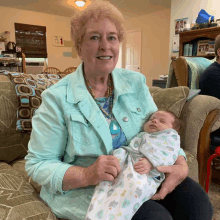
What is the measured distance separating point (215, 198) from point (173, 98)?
36.0 inches

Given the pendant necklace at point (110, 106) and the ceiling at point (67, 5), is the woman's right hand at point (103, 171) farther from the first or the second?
the ceiling at point (67, 5)

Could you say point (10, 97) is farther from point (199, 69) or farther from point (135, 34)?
point (135, 34)

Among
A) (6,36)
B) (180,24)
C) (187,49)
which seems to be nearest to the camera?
(187,49)

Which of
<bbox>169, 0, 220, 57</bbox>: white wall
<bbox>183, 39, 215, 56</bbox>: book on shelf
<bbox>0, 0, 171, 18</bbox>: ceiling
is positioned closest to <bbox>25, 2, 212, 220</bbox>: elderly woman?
<bbox>183, 39, 215, 56</bbox>: book on shelf

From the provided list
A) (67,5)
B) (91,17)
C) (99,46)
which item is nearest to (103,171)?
(99,46)

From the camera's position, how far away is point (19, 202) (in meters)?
0.83

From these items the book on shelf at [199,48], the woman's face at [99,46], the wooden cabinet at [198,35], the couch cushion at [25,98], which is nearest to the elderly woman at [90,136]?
the woman's face at [99,46]

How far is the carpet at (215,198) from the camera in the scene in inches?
57.8

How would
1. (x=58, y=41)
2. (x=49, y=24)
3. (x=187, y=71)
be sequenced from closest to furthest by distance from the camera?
(x=187, y=71)
(x=49, y=24)
(x=58, y=41)

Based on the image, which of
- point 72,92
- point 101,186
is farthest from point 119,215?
point 72,92

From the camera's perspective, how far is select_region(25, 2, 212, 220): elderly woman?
30.9 inches

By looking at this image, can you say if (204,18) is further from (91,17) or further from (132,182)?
(132,182)

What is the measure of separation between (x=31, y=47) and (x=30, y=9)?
1154 millimetres

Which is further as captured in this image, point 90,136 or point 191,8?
point 191,8
